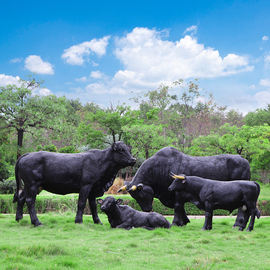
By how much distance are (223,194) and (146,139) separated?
48.6 feet

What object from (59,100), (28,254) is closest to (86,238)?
(28,254)

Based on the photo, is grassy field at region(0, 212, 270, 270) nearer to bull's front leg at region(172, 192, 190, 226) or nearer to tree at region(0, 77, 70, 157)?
bull's front leg at region(172, 192, 190, 226)

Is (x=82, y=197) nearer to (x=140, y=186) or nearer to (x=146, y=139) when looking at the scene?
(x=140, y=186)

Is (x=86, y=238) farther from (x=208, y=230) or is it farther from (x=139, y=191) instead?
(x=208, y=230)

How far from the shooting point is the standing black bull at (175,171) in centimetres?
912

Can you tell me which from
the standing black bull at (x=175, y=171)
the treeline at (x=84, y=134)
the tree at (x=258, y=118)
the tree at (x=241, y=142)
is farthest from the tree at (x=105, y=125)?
the standing black bull at (x=175, y=171)

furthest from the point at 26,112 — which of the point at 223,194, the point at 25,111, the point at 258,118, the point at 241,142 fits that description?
the point at 258,118

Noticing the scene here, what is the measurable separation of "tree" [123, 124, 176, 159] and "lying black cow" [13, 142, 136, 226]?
13.9 m

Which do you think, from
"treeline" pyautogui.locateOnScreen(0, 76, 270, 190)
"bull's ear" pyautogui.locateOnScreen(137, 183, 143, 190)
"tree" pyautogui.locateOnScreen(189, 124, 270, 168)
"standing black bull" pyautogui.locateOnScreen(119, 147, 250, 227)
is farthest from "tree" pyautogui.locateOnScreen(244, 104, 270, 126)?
"bull's ear" pyautogui.locateOnScreen(137, 183, 143, 190)

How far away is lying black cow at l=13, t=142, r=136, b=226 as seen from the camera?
27.8 ft

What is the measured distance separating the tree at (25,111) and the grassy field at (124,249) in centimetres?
1440

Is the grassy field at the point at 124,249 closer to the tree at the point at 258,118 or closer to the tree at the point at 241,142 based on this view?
the tree at the point at 241,142

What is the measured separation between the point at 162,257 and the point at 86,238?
2.12 metres

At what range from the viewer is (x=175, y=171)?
9.38 metres
